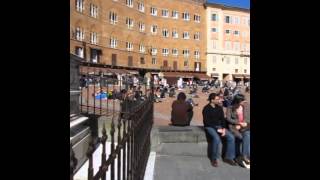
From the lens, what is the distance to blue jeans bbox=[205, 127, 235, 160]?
7285mm

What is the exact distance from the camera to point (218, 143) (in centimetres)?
746

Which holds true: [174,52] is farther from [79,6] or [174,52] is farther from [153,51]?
[79,6]

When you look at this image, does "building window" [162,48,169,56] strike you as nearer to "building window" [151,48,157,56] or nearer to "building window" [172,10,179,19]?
"building window" [151,48,157,56]

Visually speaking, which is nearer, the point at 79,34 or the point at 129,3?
Answer: the point at 79,34

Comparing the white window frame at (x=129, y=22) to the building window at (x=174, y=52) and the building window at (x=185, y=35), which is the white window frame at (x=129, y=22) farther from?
the building window at (x=185, y=35)

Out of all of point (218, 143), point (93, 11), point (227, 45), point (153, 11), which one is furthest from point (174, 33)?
point (218, 143)

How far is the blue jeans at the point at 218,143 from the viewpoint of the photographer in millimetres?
7285

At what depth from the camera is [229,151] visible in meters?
7.43

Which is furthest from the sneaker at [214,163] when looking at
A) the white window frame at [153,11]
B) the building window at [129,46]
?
the white window frame at [153,11]

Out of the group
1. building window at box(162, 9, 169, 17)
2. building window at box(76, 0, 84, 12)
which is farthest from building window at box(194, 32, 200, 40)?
building window at box(76, 0, 84, 12)
